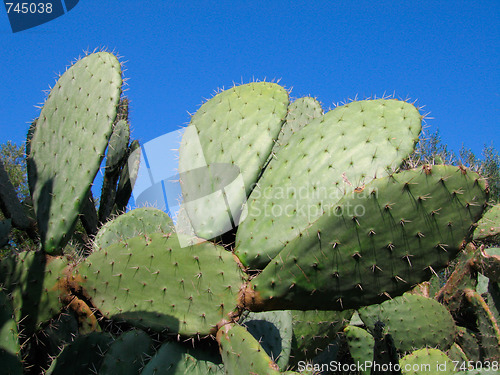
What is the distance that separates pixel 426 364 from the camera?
2709mm

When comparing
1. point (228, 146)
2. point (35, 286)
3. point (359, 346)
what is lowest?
point (359, 346)

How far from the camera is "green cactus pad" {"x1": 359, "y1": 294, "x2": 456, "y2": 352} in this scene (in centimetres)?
305

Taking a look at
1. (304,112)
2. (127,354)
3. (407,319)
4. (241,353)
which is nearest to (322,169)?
(241,353)

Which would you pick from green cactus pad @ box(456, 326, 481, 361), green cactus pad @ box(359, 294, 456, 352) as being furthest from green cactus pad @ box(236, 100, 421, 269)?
green cactus pad @ box(456, 326, 481, 361)

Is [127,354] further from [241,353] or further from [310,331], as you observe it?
[310,331]

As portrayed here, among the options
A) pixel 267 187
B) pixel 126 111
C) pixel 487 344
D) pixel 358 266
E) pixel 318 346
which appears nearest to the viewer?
pixel 358 266

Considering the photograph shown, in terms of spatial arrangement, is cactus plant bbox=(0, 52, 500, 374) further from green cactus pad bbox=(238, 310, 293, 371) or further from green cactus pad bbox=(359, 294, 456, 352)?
green cactus pad bbox=(359, 294, 456, 352)

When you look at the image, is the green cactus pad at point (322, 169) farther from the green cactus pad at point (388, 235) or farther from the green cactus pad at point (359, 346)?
the green cactus pad at point (359, 346)

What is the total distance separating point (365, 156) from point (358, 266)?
1.54ft

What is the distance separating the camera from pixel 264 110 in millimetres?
1927

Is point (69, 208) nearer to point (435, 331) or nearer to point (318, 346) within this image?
point (318, 346)

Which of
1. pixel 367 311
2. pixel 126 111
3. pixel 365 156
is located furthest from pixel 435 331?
pixel 126 111

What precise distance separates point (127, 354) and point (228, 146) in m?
1.03

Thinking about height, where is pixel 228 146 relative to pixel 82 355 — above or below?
above
